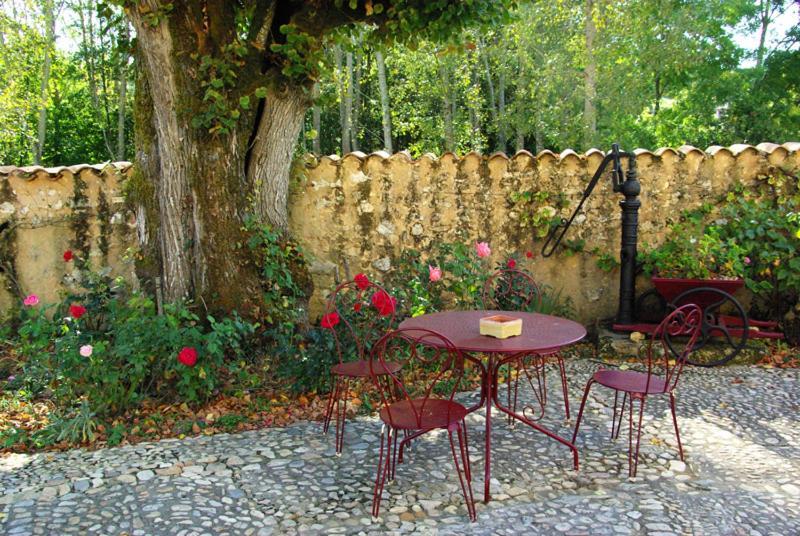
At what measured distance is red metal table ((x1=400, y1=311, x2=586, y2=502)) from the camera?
2.69m

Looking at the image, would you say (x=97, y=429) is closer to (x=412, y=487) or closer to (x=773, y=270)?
(x=412, y=487)

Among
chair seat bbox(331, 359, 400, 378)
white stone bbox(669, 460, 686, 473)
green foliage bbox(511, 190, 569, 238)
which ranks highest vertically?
green foliage bbox(511, 190, 569, 238)

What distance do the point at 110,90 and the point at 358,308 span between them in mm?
15436

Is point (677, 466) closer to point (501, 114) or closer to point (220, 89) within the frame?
point (220, 89)

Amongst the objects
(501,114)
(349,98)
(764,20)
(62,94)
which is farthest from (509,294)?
(764,20)

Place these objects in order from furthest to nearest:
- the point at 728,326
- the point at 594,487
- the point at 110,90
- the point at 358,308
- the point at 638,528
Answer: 1. the point at 110,90
2. the point at 728,326
3. the point at 358,308
4. the point at 594,487
5. the point at 638,528

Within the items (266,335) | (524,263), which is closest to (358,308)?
(266,335)

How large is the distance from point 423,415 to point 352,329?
1.32m

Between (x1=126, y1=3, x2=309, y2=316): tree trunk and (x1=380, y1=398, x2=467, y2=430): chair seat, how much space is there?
1.88m

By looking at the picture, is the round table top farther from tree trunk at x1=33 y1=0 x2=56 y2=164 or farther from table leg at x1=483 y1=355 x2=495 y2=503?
tree trunk at x1=33 y1=0 x2=56 y2=164

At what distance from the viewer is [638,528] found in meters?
2.39

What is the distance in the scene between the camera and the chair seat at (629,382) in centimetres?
295

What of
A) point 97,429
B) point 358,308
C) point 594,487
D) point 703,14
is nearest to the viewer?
point 594,487

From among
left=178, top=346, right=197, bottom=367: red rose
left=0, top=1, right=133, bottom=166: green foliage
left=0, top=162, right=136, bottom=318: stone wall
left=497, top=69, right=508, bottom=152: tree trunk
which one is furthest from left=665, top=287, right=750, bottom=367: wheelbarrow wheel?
left=497, top=69, right=508, bottom=152: tree trunk
